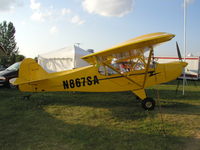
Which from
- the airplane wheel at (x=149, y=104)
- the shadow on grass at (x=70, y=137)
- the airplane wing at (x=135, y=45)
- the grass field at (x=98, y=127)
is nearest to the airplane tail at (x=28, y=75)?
the grass field at (x=98, y=127)

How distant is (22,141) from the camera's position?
3.64 metres

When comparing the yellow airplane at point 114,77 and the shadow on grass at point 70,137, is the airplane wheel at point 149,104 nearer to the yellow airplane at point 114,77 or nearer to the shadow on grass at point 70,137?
the yellow airplane at point 114,77

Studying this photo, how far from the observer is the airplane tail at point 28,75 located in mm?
6568

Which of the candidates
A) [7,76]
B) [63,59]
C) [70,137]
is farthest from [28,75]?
[63,59]

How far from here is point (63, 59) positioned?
1347 cm

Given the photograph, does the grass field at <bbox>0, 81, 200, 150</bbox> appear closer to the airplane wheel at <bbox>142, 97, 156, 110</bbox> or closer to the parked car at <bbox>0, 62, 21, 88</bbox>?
the airplane wheel at <bbox>142, 97, 156, 110</bbox>

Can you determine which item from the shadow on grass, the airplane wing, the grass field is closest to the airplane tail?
the grass field

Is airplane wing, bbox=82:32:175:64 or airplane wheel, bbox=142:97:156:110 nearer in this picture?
airplane wing, bbox=82:32:175:64

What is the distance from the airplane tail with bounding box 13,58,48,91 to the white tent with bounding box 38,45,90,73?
588 cm

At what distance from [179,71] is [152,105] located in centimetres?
184

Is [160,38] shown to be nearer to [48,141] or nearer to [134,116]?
[134,116]

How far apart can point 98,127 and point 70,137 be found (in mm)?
853

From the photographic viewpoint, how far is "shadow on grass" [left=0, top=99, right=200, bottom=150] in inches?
133

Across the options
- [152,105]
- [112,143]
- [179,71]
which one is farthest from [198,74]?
[112,143]
